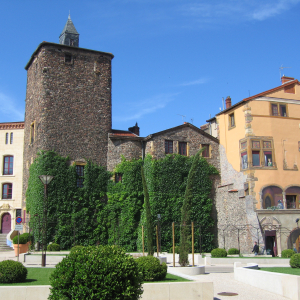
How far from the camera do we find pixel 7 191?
36.6 m

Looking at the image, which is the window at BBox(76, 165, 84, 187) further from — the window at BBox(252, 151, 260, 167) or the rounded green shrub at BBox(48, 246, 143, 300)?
the rounded green shrub at BBox(48, 246, 143, 300)

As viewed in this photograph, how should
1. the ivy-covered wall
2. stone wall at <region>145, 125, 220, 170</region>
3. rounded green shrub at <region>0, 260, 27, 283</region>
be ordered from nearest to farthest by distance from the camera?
rounded green shrub at <region>0, 260, 27, 283</region> < the ivy-covered wall < stone wall at <region>145, 125, 220, 170</region>

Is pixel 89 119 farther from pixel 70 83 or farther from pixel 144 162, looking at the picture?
pixel 144 162

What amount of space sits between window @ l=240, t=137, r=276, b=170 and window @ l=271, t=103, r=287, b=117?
2323mm

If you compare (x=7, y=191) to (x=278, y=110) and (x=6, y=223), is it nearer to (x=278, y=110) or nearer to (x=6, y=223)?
(x=6, y=223)

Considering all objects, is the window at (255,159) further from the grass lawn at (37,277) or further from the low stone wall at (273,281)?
the grass lawn at (37,277)

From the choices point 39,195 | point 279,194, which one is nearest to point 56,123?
point 39,195

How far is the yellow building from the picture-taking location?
26328mm

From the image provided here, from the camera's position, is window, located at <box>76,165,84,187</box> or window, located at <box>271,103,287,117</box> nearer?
window, located at <box>271,103,287,117</box>

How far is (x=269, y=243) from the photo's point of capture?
26.2 metres

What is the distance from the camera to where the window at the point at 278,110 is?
29.2 metres

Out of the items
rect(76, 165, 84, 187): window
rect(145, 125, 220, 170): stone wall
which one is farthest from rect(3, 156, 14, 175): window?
rect(145, 125, 220, 170): stone wall

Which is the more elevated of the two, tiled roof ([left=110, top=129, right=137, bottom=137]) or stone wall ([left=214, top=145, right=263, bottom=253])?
tiled roof ([left=110, top=129, right=137, bottom=137])

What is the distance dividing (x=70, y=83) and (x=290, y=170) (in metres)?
17.8
